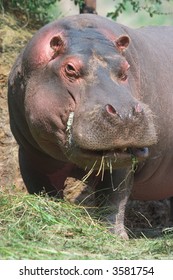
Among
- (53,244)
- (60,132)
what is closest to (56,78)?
(60,132)

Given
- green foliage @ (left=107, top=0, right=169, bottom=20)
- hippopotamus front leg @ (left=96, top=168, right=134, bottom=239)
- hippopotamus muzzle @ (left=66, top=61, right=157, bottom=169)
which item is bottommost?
hippopotamus front leg @ (left=96, top=168, right=134, bottom=239)

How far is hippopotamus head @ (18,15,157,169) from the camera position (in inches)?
229

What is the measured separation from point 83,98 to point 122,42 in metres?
0.72

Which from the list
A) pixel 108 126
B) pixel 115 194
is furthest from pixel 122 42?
pixel 115 194

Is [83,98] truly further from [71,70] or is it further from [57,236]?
[57,236]

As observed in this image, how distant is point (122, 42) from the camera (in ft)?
21.2

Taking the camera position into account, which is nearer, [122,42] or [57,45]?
[57,45]

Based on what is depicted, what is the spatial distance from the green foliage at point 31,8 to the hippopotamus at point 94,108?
2389 mm

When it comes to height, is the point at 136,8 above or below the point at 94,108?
below

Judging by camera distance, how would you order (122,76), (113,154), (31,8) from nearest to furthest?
(113,154) → (122,76) → (31,8)

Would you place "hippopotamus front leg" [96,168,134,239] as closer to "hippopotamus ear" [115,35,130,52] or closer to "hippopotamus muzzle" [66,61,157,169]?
"hippopotamus muzzle" [66,61,157,169]

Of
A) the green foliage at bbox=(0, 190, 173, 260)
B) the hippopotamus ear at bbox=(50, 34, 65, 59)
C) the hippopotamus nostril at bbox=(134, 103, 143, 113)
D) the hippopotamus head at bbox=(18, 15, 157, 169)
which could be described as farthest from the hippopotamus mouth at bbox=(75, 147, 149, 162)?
the hippopotamus ear at bbox=(50, 34, 65, 59)

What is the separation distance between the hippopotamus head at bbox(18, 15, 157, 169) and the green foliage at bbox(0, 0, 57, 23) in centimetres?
306

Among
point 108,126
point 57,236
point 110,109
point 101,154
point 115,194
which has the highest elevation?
point 110,109
